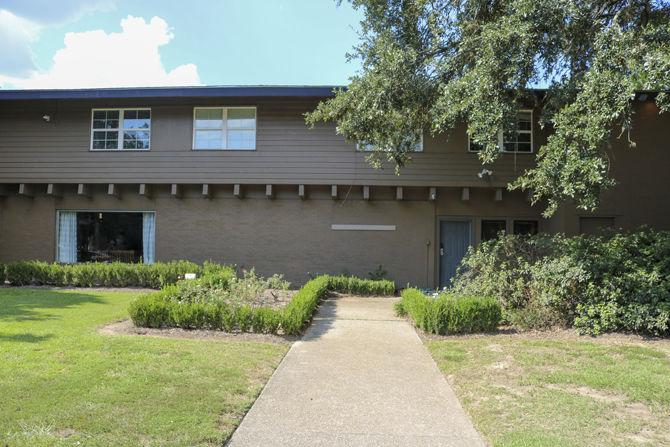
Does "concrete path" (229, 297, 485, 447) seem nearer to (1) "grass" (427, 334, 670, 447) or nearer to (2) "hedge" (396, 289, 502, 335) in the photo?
(1) "grass" (427, 334, 670, 447)

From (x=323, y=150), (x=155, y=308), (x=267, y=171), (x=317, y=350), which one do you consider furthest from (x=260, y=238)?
(x=317, y=350)

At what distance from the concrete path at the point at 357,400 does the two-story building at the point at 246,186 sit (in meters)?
7.26

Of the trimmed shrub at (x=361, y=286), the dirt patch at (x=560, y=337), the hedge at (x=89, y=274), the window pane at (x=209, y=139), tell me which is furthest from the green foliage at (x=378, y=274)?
the dirt patch at (x=560, y=337)

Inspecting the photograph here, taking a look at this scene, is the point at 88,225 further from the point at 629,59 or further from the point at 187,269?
the point at 629,59

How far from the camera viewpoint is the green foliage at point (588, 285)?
7883mm

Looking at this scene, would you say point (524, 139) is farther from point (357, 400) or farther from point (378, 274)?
point (357, 400)

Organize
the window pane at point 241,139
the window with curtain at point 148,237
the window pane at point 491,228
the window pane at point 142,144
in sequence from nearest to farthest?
the window pane at point 241,139
the window pane at point 491,228
the window pane at point 142,144
the window with curtain at point 148,237

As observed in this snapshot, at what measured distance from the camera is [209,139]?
49.3 feet

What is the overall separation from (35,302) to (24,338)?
3.93 m

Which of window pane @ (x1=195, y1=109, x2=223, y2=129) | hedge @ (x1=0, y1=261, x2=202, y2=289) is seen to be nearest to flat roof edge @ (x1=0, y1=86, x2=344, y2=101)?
window pane @ (x1=195, y1=109, x2=223, y2=129)

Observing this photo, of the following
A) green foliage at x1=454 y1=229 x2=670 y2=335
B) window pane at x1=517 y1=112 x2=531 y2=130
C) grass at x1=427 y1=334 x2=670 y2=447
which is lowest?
grass at x1=427 y1=334 x2=670 y2=447

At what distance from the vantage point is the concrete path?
4.05 meters

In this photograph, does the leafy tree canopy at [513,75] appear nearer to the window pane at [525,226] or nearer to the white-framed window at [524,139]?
the white-framed window at [524,139]

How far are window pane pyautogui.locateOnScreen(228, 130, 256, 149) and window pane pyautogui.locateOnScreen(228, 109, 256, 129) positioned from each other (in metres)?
0.16
